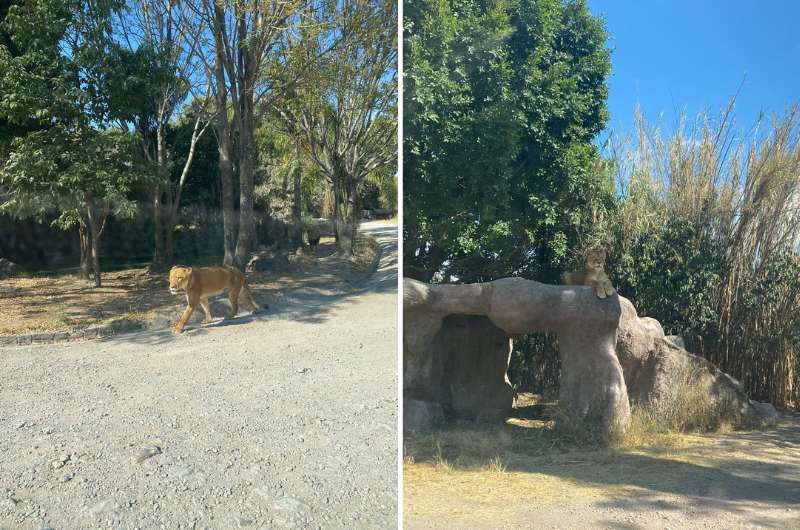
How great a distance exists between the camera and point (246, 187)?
206 centimetres

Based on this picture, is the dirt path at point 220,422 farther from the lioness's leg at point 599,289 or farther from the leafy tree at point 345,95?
the lioness's leg at point 599,289

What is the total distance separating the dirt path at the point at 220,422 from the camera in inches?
67.4

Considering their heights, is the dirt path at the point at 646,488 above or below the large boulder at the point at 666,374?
below

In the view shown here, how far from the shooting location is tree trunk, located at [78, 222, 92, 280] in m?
1.75

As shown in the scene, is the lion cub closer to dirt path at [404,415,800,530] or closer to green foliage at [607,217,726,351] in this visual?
green foliage at [607,217,726,351]

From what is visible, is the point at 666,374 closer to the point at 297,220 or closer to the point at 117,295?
the point at 297,220

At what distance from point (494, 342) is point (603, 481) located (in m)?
0.52

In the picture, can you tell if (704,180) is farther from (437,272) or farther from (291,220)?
(291,220)

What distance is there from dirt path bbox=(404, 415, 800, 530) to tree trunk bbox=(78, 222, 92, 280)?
46.7 inches

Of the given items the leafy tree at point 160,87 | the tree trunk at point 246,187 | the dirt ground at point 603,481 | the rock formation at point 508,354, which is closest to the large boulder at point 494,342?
the rock formation at point 508,354

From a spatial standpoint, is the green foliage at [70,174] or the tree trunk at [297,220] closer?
the green foliage at [70,174]

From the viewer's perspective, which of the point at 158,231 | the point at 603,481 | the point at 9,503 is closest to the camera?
the point at 9,503

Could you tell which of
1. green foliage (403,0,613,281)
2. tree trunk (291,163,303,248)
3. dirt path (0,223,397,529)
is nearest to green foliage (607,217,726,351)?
green foliage (403,0,613,281)

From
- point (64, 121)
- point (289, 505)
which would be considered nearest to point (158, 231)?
point (64, 121)
